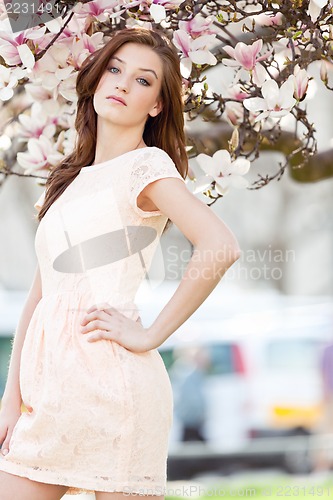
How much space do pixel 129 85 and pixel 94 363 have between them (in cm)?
68

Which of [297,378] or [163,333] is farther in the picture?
[297,378]

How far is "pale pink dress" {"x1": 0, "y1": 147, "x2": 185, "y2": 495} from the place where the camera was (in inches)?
88.4

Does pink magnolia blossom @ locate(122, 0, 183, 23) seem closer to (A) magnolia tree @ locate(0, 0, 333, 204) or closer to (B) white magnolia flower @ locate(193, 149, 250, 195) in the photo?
(A) magnolia tree @ locate(0, 0, 333, 204)

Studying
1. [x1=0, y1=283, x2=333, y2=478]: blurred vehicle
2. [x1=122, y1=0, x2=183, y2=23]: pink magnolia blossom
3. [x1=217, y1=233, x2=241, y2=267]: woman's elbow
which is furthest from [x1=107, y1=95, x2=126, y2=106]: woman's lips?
[x1=0, y1=283, x2=333, y2=478]: blurred vehicle

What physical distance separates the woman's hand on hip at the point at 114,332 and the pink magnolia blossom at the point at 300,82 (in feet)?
2.21

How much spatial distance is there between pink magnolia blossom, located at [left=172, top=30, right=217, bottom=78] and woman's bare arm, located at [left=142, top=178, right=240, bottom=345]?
1.12ft

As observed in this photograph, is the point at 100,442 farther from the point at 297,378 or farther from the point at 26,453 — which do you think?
the point at 297,378

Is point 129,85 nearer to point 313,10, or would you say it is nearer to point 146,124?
point 146,124

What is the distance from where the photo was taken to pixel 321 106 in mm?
15297

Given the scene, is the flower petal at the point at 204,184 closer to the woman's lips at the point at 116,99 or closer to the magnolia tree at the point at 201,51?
the magnolia tree at the point at 201,51

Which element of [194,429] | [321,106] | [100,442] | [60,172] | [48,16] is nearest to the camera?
[100,442]

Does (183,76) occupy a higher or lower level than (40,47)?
lower

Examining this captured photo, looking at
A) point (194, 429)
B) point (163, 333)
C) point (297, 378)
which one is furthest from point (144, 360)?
point (297, 378)

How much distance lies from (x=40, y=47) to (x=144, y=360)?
793mm
